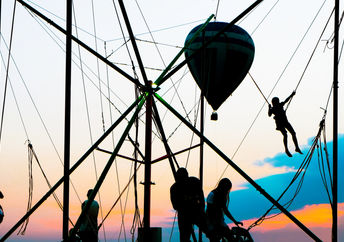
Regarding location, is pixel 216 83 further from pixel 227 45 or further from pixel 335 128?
pixel 335 128

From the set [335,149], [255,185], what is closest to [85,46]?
[255,185]

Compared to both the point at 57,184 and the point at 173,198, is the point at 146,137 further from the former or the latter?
the point at 57,184

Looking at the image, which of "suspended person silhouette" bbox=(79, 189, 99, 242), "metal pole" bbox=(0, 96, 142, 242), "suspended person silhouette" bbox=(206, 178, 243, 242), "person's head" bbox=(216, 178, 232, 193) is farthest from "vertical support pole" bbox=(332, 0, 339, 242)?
"suspended person silhouette" bbox=(79, 189, 99, 242)

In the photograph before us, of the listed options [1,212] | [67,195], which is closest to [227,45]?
[67,195]

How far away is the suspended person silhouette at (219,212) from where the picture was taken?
14.6m

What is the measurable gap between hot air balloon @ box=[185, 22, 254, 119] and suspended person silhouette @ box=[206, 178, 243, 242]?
10.1 metres

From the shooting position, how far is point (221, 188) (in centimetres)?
1459

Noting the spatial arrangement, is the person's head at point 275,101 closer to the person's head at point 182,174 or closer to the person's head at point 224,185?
the person's head at point 224,185

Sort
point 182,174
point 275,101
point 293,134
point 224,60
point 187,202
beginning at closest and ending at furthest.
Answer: point 182,174 → point 187,202 → point 275,101 → point 293,134 → point 224,60

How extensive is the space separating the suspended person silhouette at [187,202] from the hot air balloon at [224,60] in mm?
10111

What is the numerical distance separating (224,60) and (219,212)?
10.7 meters

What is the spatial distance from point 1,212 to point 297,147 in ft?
29.2

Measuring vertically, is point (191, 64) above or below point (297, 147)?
above

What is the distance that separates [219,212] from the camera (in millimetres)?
14836
